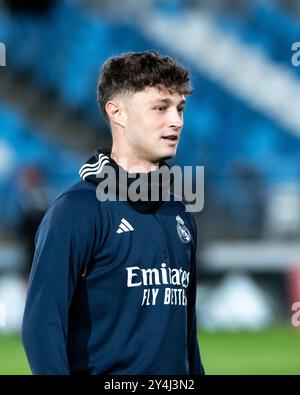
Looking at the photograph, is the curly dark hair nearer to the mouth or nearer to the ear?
the ear

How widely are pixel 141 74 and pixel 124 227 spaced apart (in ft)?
1.71

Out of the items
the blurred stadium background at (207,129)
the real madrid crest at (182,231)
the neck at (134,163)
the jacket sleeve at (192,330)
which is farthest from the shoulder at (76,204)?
the blurred stadium background at (207,129)

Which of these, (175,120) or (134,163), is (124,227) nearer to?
(134,163)

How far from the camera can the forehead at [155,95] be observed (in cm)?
341

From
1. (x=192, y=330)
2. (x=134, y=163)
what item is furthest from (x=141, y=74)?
(x=192, y=330)

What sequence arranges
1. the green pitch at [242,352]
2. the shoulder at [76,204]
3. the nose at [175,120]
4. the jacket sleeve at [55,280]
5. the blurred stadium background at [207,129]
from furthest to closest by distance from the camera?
the blurred stadium background at [207,129] < the green pitch at [242,352] < the nose at [175,120] < the shoulder at [76,204] < the jacket sleeve at [55,280]

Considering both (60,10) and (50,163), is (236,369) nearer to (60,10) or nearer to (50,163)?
(50,163)

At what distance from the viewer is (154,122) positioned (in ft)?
11.2

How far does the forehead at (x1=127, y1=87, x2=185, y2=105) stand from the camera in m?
3.41

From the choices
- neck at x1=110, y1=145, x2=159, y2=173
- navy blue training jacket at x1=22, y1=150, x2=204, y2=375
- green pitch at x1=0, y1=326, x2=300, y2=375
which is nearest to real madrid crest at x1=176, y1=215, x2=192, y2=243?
navy blue training jacket at x1=22, y1=150, x2=204, y2=375

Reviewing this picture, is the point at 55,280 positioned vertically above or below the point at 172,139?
below

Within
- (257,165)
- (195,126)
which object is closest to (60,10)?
(195,126)

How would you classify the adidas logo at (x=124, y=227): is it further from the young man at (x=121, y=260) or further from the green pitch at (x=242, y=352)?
the green pitch at (x=242, y=352)

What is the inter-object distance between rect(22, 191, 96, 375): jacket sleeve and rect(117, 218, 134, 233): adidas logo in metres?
0.11
